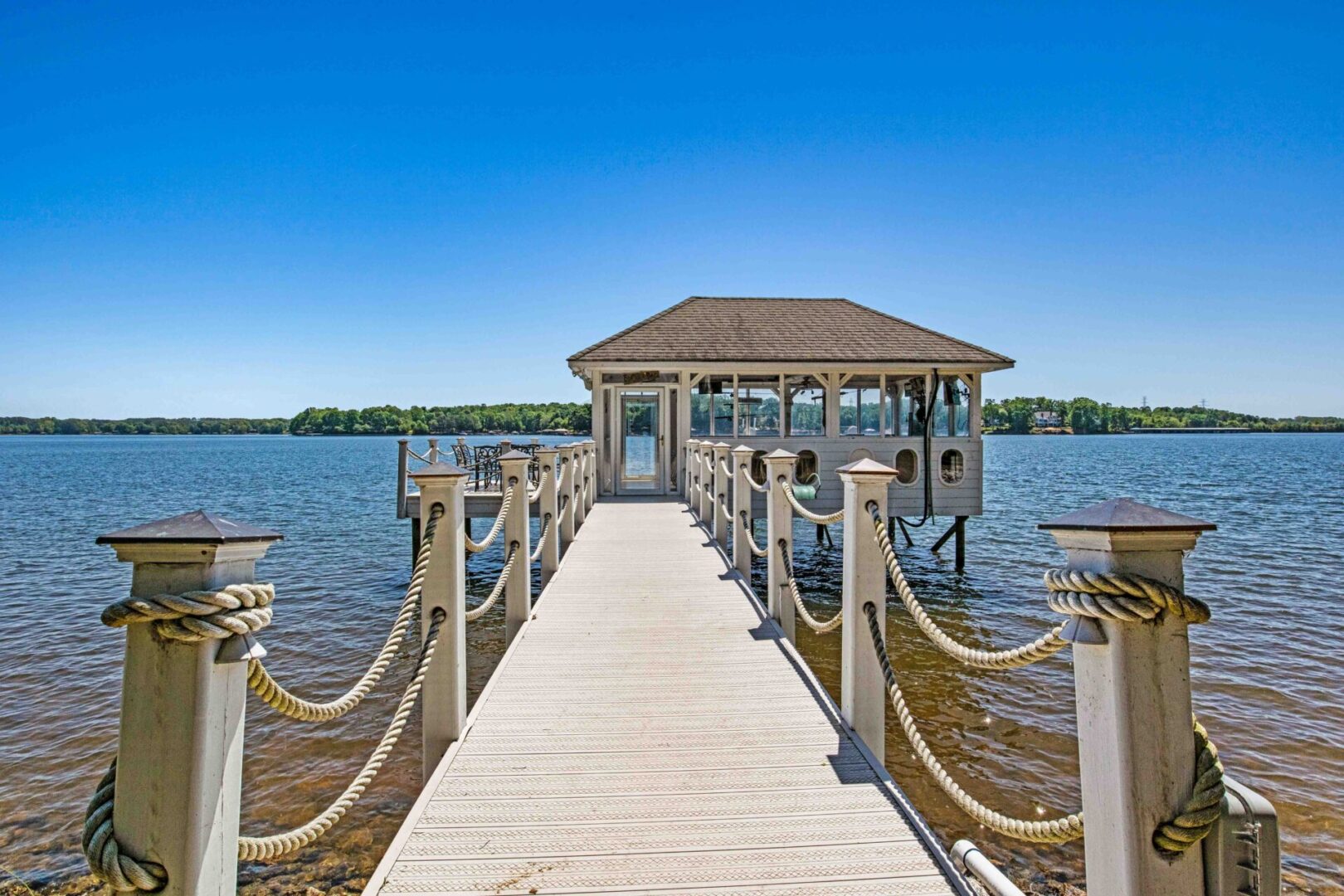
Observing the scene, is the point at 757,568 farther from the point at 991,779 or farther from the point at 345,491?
the point at 345,491

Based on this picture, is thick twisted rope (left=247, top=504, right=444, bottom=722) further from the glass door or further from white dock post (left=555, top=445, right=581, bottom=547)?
the glass door

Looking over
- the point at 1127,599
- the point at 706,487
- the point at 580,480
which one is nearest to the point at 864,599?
the point at 1127,599

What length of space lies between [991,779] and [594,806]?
16.0ft

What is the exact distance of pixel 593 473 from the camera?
13.9 metres

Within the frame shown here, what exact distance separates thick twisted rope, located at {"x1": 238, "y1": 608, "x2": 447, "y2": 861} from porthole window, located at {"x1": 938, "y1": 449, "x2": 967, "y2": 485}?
1312 cm

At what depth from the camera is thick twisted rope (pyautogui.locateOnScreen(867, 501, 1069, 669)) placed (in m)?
1.96

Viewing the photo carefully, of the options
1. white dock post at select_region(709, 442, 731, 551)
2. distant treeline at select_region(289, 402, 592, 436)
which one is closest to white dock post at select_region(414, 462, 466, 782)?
white dock post at select_region(709, 442, 731, 551)

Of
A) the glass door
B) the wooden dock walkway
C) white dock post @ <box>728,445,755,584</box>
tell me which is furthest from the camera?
the glass door

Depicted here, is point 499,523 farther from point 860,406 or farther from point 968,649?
point 860,406

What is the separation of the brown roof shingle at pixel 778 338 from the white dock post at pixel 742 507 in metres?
7.26

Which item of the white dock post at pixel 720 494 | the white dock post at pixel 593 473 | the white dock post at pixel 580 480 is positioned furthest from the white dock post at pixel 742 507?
the white dock post at pixel 593 473

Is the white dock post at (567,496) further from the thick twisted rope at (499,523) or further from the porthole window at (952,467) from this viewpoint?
the porthole window at (952,467)

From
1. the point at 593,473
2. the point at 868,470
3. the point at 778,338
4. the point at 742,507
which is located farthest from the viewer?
the point at 778,338

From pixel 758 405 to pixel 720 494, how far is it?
632cm
